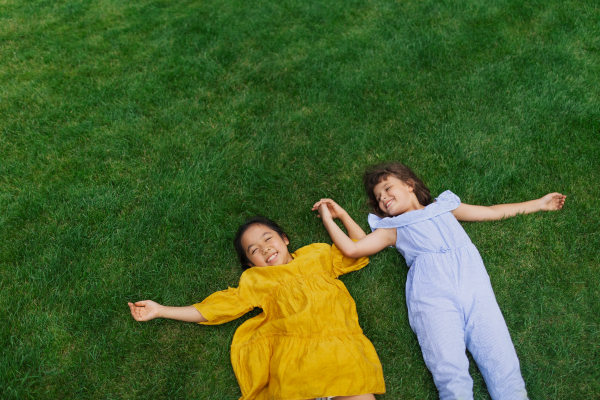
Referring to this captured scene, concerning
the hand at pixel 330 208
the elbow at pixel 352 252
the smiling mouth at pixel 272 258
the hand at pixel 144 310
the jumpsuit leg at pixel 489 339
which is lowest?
the jumpsuit leg at pixel 489 339

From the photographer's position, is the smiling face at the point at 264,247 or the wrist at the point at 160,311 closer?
the wrist at the point at 160,311

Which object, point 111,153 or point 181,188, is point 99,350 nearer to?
point 181,188

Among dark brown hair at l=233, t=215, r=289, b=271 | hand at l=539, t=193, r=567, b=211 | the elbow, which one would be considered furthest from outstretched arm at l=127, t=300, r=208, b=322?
hand at l=539, t=193, r=567, b=211

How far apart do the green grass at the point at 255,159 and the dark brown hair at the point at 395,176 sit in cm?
13

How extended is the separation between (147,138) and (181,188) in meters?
0.83

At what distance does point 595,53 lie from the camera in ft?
14.9

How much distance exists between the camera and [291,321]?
8.93ft

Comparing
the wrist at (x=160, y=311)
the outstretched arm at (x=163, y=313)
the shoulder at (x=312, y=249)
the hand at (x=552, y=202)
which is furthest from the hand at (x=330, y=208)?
the hand at (x=552, y=202)

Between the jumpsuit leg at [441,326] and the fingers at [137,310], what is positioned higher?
the fingers at [137,310]

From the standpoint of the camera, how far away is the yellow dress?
2.50 m

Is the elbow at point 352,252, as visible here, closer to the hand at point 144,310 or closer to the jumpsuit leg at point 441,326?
the jumpsuit leg at point 441,326

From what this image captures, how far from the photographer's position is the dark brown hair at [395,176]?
3.45 meters

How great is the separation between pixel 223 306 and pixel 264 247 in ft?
1.72

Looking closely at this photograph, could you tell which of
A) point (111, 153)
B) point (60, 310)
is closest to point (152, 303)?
point (60, 310)
